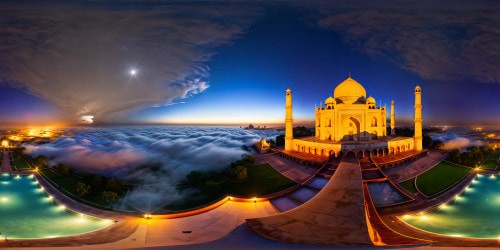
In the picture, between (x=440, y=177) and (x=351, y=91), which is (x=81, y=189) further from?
(x=351, y=91)

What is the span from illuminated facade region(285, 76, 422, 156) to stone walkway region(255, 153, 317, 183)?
5.93 ft

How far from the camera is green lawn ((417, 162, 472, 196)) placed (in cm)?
941

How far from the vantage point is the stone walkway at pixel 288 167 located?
10977 mm

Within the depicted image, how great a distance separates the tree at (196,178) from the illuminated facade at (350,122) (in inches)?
290

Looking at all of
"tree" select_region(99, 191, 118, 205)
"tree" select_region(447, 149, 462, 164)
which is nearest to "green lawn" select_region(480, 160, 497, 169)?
"tree" select_region(447, 149, 462, 164)

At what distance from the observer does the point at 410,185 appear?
392 inches

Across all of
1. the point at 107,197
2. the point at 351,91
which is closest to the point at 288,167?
the point at 351,91

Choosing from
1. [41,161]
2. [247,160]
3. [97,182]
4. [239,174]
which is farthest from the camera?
[247,160]

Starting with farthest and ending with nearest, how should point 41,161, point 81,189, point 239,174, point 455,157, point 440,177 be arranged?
1. point 455,157
2. point 41,161
3. point 440,177
4. point 239,174
5. point 81,189

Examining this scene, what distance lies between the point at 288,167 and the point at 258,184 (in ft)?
9.92

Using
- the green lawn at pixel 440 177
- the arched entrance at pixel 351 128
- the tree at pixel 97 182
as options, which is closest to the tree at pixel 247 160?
the tree at pixel 97 182

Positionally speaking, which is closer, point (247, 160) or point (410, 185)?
point (410, 185)

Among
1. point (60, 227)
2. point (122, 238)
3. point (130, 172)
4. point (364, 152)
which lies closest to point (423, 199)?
point (364, 152)

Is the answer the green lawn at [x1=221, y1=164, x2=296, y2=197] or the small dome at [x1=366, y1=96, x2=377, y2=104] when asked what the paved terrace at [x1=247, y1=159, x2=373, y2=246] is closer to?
the green lawn at [x1=221, y1=164, x2=296, y2=197]
